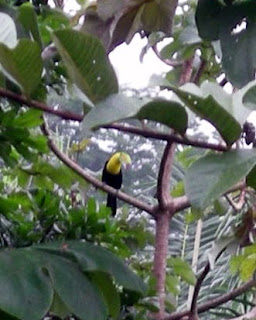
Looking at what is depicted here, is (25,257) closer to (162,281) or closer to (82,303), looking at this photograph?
(82,303)

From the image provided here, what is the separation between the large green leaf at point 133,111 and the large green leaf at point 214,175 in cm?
4

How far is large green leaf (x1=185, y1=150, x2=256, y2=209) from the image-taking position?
489mm

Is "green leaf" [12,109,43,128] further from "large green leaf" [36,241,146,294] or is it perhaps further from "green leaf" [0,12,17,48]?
"green leaf" [0,12,17,48]

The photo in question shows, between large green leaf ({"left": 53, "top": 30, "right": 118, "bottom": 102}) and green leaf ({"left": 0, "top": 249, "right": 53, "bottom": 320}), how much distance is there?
0.17 m

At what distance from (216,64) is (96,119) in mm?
985

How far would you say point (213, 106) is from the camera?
51 cm

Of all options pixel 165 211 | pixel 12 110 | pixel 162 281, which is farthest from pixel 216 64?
pixel 12 110

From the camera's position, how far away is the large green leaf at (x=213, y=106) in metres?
0.51

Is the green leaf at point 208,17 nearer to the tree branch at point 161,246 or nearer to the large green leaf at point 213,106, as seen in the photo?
the large green leaf at point 213,106

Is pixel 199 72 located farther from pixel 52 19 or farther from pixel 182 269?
pixel 52 19

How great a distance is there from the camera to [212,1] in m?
0.73

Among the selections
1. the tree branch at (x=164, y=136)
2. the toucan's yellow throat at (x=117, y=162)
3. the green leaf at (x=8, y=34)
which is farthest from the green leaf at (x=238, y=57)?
the toucan's yellow throat at (x=117, y=162)

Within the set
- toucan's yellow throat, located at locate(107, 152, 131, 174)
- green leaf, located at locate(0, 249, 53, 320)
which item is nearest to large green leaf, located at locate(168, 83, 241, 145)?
green leaf, located at locate(0, 249, 53, 320)

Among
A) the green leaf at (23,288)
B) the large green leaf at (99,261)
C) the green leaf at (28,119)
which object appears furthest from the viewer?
the green leaf at (28,119)
